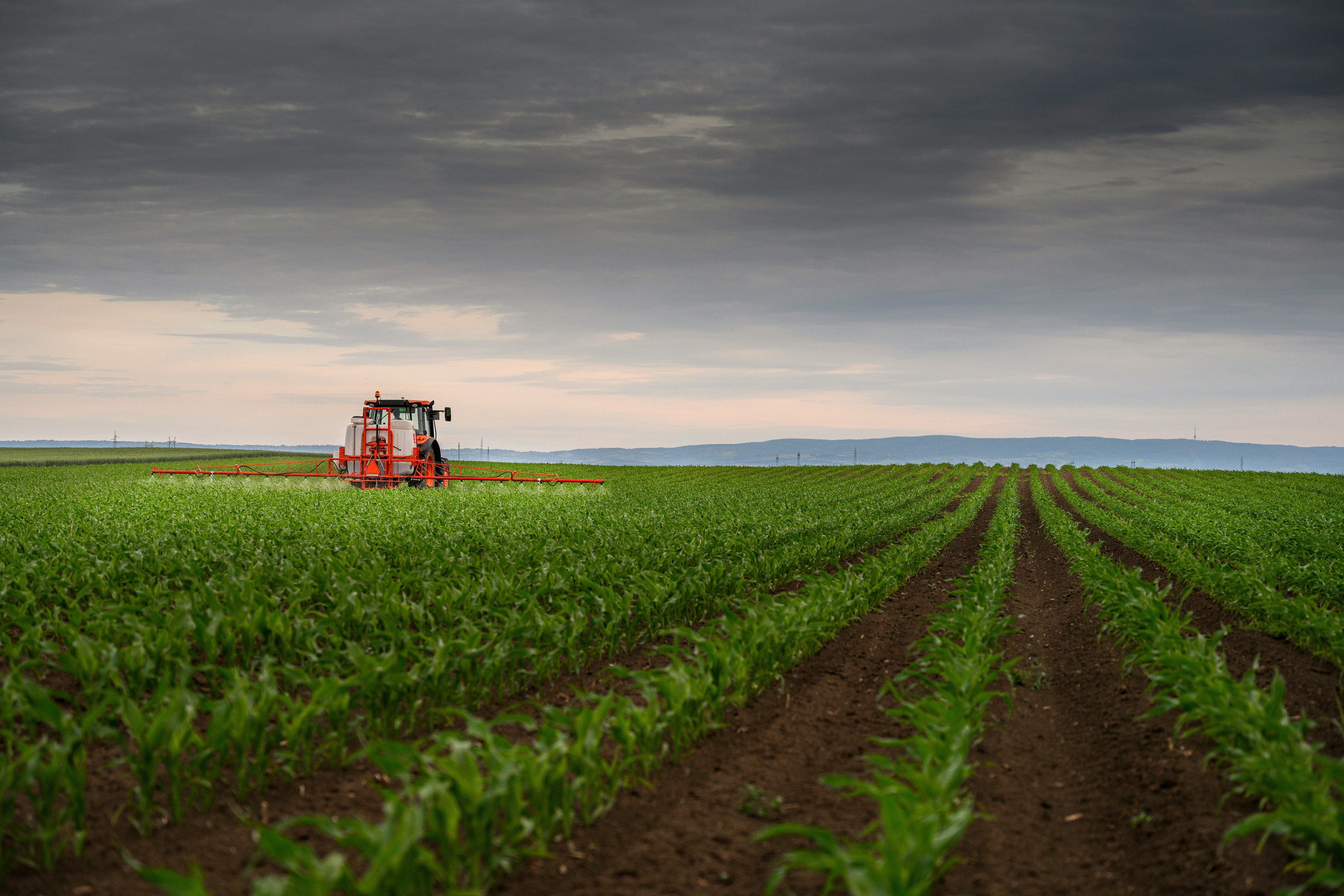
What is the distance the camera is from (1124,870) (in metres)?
4.60

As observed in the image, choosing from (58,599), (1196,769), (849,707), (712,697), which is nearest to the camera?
(1196,769)

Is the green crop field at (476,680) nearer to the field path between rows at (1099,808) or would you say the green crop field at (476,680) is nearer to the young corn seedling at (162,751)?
the young corn seedling at (162,751)

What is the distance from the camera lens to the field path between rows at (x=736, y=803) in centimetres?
429

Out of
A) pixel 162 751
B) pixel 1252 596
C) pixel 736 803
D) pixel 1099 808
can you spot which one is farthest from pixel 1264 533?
pixel 162 751

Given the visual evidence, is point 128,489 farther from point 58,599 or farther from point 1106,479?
point 1106,479

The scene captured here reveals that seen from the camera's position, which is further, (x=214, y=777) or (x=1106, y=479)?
(x=1106, y=479)

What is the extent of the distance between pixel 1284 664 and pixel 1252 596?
2.52m

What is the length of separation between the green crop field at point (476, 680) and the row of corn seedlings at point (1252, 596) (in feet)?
0.23

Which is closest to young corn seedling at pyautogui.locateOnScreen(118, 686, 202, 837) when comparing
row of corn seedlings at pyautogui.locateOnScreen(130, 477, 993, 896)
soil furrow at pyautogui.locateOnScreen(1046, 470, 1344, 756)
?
row of corn seedlings at pyautogui.locateOnScreen(130, 477, 993, 896)

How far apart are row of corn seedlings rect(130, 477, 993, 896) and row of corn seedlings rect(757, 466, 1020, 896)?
1.10 meters

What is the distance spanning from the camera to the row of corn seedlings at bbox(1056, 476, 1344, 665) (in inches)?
353

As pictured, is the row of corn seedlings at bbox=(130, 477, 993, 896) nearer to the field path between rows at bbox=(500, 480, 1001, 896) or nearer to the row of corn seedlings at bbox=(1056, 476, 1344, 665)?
the field path between rows at bbox=(500, 480, 1001, 896)

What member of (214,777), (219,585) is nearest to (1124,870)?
(214,777)

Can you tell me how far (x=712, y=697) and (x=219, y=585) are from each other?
5.61 meters
